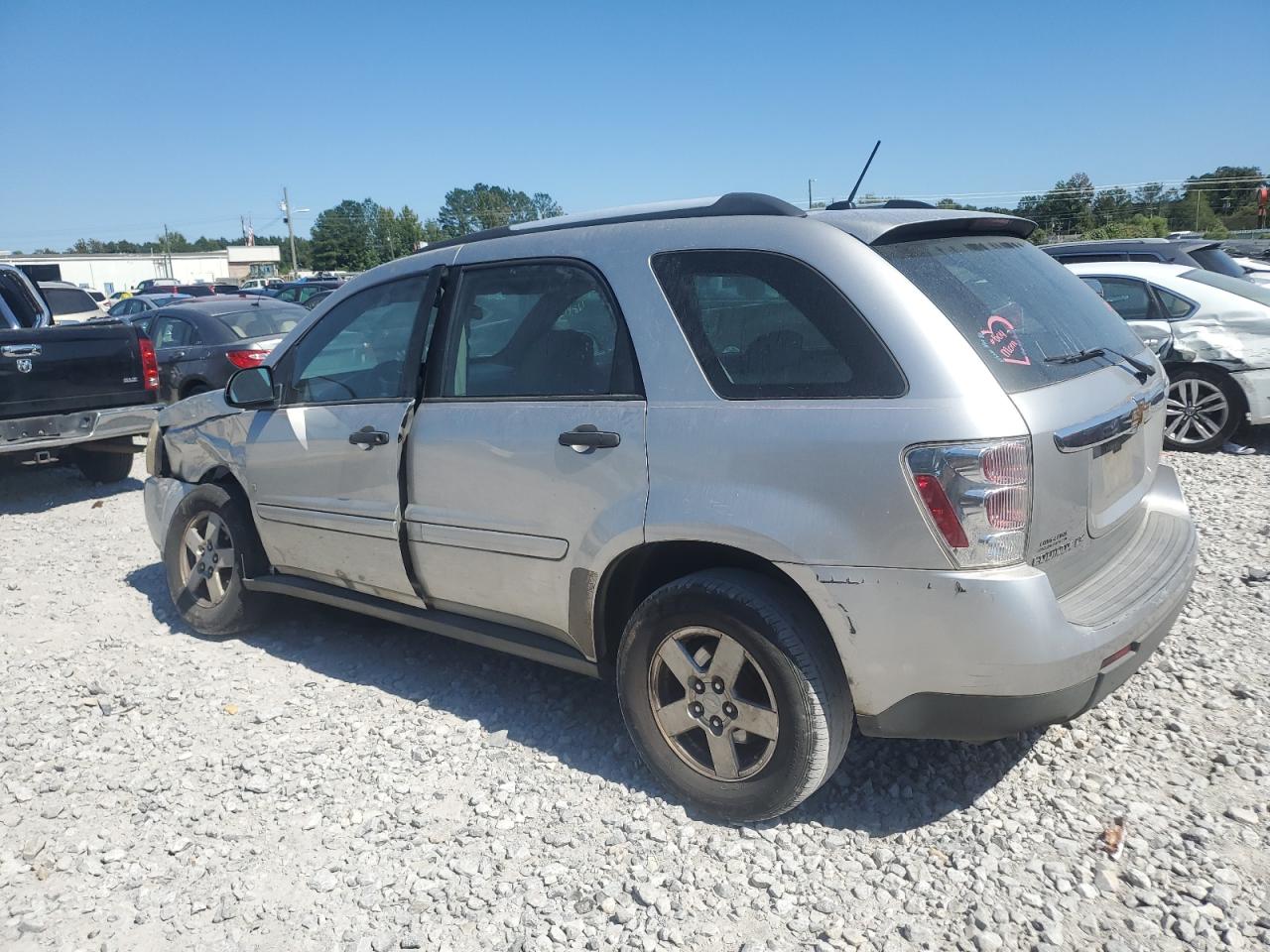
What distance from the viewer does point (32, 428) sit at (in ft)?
25.6

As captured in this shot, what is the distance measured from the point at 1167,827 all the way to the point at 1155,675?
3.66 ft

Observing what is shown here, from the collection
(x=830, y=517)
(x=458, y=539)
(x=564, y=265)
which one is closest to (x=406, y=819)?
(x=458, y=539)

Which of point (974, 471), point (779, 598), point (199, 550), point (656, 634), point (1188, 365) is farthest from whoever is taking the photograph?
point (1188, 365)

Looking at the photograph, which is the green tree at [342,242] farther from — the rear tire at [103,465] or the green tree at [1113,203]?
the rear tire at [103,465]

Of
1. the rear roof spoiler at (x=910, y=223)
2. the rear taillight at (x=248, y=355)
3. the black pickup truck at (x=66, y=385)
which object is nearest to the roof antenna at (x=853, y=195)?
the rear roof spoiler at (x=910, y=223)

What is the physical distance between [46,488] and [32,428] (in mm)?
1622

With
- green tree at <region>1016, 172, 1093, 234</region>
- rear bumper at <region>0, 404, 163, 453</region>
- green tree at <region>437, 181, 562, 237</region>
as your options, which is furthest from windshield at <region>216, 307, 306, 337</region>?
green tree at <region>437, 181, 562, 237</region>

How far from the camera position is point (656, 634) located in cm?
307

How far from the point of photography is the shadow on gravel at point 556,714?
10.3 feet

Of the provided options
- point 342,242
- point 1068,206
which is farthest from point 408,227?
point 1068,206

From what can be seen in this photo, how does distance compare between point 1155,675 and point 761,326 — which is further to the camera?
point 1155,675

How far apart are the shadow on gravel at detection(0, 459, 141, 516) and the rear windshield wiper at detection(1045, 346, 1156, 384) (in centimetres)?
828

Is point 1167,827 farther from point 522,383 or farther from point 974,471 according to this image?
point 522,383

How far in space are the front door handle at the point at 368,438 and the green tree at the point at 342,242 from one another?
87162mm
